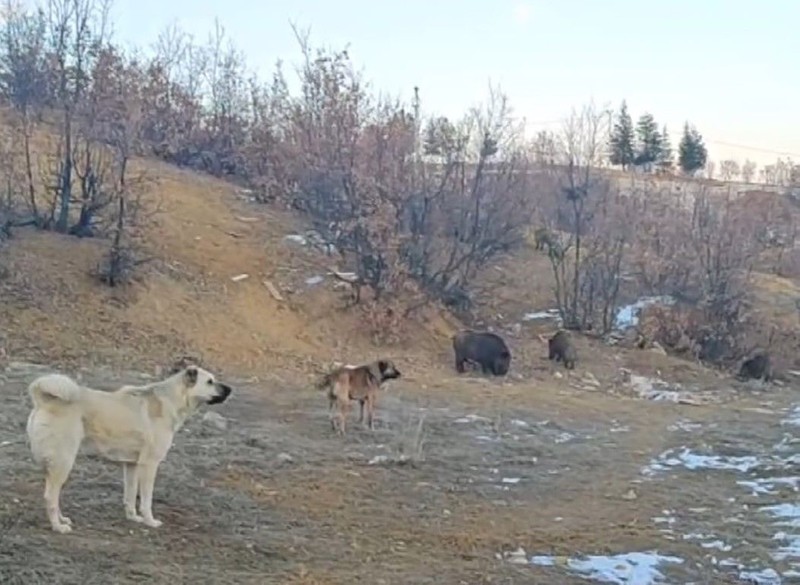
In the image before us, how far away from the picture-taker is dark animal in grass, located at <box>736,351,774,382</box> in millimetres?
21234

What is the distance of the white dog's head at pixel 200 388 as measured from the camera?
290 inches

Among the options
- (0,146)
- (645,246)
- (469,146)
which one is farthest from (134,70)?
(645,246)

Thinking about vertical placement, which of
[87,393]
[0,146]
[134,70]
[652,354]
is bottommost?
[652,354]

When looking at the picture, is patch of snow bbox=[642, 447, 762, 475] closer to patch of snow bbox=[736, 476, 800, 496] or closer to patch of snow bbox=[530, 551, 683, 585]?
patch of snow bbox=[736, 476, 800, 496]

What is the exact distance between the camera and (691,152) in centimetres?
5791

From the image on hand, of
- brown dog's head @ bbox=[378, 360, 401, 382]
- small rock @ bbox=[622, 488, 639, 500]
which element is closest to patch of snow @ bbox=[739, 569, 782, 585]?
small rock @ bbox=[622, 488, 639, 500]

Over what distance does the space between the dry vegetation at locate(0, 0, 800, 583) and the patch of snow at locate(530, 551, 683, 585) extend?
0.88 ft

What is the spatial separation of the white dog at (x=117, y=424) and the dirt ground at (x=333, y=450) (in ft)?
0.83

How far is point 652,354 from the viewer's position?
70.9 feet

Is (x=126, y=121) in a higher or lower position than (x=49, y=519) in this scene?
higher

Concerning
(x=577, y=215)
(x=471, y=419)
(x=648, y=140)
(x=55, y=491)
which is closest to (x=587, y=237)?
(x=577, y=215)

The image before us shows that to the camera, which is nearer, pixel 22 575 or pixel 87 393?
pixel 22 575

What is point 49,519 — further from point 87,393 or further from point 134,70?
point 134,70

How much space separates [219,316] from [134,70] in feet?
29.8
